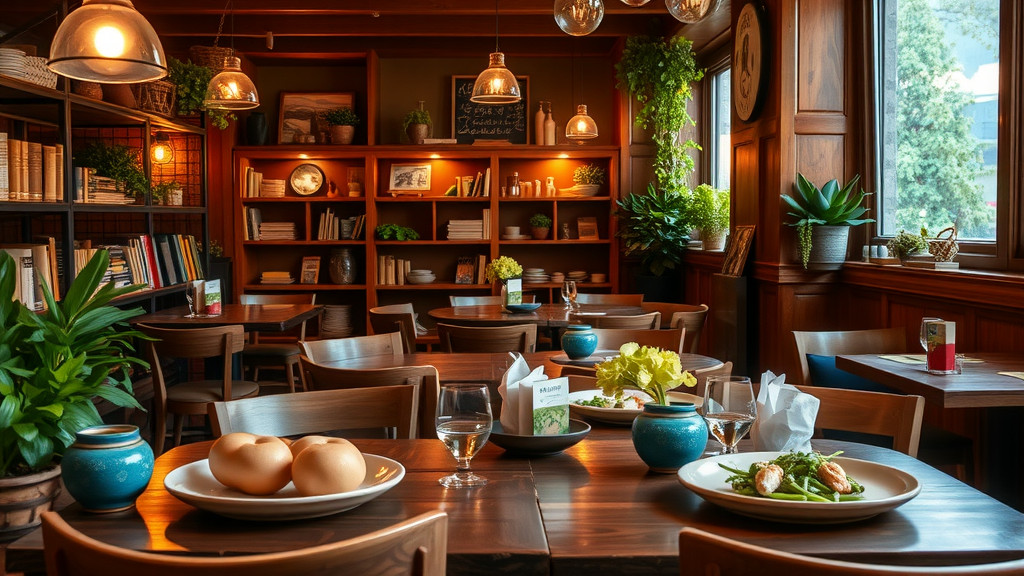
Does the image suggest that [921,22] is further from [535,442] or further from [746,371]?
[535,442]

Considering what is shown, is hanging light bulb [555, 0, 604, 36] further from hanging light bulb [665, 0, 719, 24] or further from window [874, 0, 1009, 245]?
window [874, 0, 1009, 245]

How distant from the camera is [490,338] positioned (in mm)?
3934

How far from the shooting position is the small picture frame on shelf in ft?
25.9

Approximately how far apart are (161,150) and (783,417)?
6.57 metres

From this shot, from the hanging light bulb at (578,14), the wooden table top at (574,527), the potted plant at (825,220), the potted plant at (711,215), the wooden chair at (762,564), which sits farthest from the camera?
the potted plant at (711,215)

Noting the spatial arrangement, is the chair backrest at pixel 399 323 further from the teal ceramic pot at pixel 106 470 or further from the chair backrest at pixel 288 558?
the chair backrest at pixel 288 558

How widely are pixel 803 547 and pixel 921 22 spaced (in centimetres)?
396

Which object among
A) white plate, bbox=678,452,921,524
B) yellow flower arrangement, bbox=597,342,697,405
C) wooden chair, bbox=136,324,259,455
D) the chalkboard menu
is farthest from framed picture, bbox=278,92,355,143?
white plate, bbox=678,452,921,524

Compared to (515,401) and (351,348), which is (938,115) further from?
(515,401)

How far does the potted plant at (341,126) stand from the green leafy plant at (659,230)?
8.25 feet

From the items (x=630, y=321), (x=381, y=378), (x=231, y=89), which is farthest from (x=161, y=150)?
(x=381, y=378)

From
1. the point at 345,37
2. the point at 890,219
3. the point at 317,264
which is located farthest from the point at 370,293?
the point at 890,219

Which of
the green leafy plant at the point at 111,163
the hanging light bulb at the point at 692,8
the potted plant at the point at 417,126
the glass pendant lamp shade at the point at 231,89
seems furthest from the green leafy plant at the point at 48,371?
the potted plant at the point at 417,126

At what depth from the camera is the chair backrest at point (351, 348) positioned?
10.3ft
